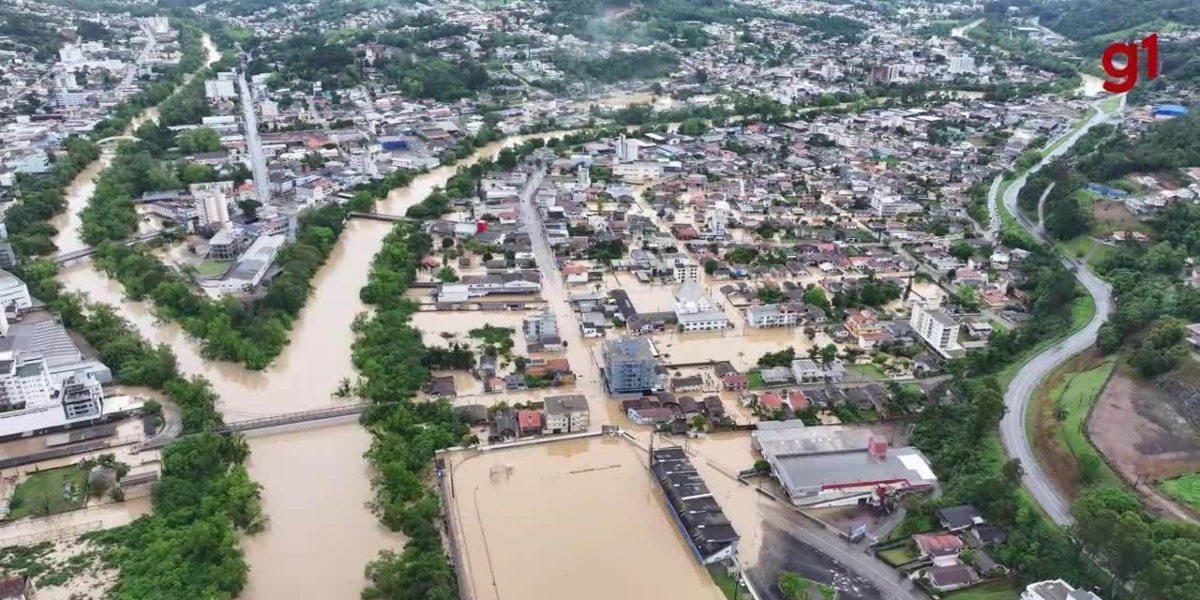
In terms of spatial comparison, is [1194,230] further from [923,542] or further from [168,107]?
[168,107]

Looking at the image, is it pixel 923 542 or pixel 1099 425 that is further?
pixel 1099 425

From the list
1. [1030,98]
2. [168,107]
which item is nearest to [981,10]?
[1030,98]

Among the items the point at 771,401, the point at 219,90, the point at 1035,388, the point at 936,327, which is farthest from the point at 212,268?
the point at 219,90

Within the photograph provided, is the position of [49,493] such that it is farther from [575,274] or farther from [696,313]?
[696,313]

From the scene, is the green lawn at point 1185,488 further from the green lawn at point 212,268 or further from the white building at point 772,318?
the green lawn at point 212,268

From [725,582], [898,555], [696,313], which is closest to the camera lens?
[725,582]

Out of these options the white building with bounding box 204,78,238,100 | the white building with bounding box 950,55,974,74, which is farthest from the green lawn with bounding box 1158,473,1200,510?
the white building with bounding box 950,55,974,74
